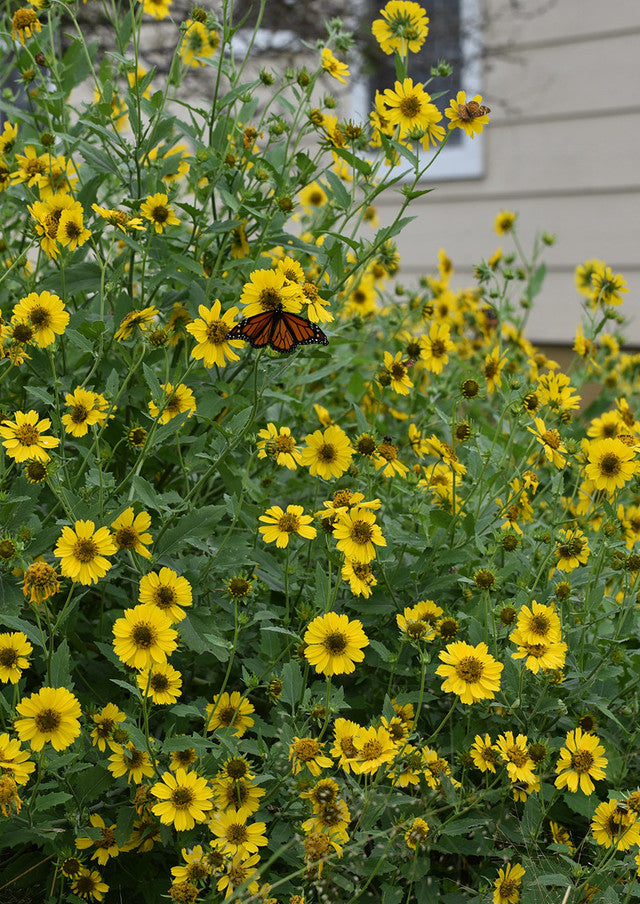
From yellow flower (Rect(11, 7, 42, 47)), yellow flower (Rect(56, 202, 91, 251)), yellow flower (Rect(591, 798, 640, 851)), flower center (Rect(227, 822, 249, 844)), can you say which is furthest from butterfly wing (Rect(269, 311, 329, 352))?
yellow flower (Rect(11, 7, 42, 47))

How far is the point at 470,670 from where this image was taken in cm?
128

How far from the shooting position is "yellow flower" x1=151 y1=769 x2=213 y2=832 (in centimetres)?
121

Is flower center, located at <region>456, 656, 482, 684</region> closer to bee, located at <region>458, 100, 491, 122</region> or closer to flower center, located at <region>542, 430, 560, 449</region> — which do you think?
flower center, located at <region>542, 430, 560, 449</region>

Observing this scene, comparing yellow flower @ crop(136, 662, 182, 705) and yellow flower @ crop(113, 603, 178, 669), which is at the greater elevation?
yellow flower @ crop(113, 603, 178, 669)

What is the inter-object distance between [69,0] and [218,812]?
55.7 inches

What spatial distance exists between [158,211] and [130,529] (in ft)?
1.97

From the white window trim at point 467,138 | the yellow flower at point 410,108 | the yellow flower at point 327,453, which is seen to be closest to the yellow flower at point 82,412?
the yellow flower at point 327,453

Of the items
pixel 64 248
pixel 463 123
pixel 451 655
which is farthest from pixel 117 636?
pixel 463 123

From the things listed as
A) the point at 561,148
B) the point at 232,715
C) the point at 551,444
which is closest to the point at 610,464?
the point at 551,444

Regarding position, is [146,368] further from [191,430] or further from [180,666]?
[180,666]

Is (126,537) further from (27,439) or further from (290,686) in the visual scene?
(290,686)

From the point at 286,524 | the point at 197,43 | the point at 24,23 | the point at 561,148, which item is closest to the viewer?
the point at 286,524

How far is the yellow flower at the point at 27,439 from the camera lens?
4.18 ft

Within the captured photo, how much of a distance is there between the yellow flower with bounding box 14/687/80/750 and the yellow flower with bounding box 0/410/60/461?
1.03ft
